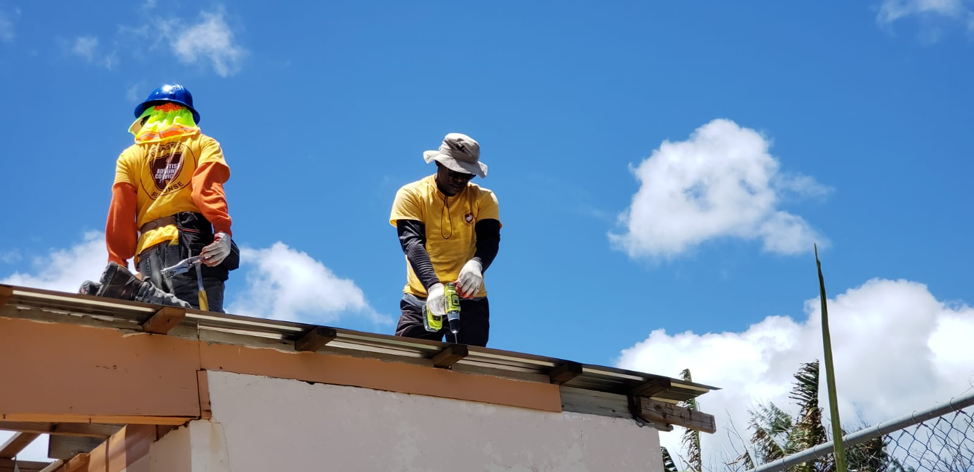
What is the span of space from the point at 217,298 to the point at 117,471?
3.46 feet

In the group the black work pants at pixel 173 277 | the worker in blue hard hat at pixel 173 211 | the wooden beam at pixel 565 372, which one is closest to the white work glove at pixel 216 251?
the worker in blue hard hat at pixel 173 211

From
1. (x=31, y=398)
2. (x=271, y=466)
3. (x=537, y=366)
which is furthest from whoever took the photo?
(x=537, y=366)

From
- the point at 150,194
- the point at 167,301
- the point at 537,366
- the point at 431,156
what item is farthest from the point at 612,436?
the point at 150,194

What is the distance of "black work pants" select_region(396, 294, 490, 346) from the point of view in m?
6.08

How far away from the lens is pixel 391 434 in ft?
16.1

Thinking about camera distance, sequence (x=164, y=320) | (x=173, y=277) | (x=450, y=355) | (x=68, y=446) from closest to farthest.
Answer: (x=164, y=320) → (x=450, y=355) → (x=173, y=277) → (x=68, y=446)

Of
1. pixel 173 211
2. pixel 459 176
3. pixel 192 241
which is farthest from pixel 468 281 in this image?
pixel 173 211

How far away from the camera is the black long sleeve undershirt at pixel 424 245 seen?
587 cm

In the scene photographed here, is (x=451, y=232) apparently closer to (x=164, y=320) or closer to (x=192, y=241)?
(x=192, y=241)

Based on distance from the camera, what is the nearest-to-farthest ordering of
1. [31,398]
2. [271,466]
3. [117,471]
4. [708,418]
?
1. [31,398]
2. [271,466]
3. [117,471]
4. [708,418]

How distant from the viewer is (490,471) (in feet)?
16.9

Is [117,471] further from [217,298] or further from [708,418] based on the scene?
[708,418]

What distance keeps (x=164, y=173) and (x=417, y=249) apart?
1.47 metres

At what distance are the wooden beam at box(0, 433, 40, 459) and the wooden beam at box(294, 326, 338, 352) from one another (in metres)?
1.84
